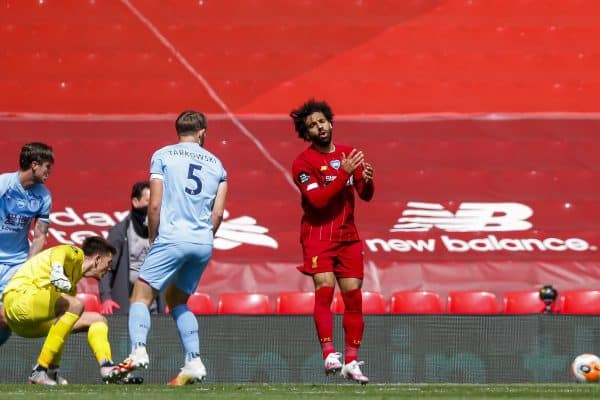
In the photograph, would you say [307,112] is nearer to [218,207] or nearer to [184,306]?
[218,207]

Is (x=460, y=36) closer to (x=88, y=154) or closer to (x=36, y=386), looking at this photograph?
(x=88, y=154)

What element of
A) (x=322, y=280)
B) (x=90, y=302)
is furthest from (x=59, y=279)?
(x=90, y=302)

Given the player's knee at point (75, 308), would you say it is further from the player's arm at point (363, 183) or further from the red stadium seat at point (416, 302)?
the red stadium seat at point (416, 302)

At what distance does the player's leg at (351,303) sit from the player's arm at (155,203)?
1125 mm

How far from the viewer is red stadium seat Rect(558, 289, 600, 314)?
11.5m

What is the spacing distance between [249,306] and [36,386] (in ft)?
15.8

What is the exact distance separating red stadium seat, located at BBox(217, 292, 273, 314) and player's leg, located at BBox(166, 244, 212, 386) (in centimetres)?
463

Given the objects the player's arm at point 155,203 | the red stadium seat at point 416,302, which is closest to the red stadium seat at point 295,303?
the red stadium seat at point 416,302

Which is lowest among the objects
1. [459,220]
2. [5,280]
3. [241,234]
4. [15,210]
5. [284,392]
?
[284,392]

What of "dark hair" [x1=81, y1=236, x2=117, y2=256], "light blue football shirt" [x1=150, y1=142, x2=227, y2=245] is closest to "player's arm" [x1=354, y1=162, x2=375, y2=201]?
"light blue football shirt" [x1=150, y1=142, x2=227, y2=245]

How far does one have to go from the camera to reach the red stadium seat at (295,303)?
1159 centimetres

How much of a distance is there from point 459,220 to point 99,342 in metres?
6.52

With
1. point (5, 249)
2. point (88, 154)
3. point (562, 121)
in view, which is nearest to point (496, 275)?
point (562, 121)

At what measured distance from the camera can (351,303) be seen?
23.6 feet
